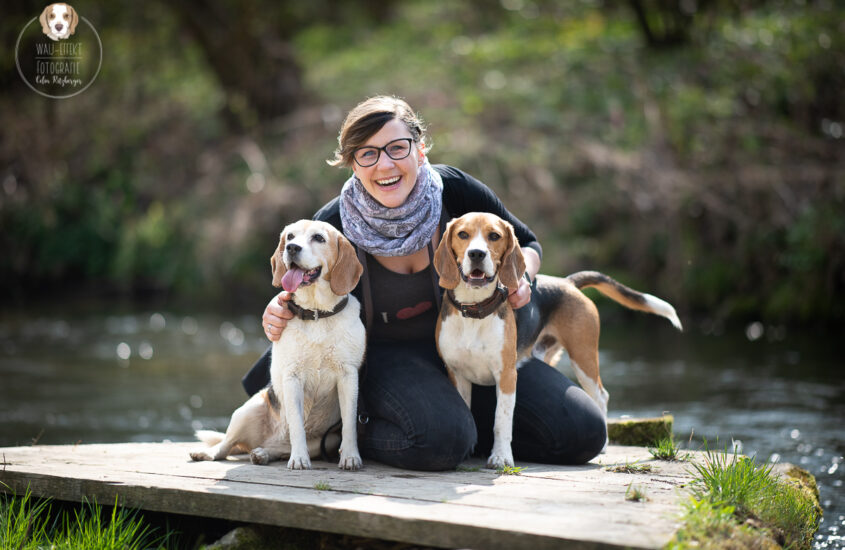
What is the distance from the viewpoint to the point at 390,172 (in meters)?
4.32

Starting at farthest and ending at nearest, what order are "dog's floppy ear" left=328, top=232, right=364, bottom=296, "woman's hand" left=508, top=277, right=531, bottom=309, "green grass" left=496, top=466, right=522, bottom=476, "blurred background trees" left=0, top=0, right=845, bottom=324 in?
1. "blurred background trees" left=0, top=0, right=845, bottom=324
2. "woman's hand" left=508, top=277, right=531, bottom=309
3. "dog's floppy ear" left=328, top=232, right=364, bottom=296
4. "green grass" left=496, top=466, right=522, bottom=476

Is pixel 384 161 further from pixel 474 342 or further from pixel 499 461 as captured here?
pixel 499 461

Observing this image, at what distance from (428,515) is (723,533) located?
Answer: 1069 millimetres

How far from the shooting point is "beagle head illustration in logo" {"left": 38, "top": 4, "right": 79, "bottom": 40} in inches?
457

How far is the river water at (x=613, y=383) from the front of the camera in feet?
21.1

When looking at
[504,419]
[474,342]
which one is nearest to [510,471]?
[504,419]

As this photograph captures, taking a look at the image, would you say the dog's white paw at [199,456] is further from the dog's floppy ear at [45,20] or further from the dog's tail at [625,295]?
the dog's floppy ear at [45,20]

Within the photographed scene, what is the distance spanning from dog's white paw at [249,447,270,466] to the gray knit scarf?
1.14 meters

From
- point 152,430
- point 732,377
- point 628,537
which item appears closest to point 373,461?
point 628,537

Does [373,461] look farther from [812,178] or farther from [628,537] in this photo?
[812,178]

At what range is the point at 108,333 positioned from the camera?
12.0 meters

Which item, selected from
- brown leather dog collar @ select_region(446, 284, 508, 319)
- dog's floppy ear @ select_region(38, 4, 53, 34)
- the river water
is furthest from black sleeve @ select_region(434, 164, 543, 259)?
dog's floppy ear @ select_region(38, 4, 53, 34)

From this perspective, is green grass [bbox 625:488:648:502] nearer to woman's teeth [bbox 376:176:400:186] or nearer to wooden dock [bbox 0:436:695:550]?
wooden dock [bbox 0:436:695:550]

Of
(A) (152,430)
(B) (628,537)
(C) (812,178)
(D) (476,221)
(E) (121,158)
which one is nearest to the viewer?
(B) (628,537)
